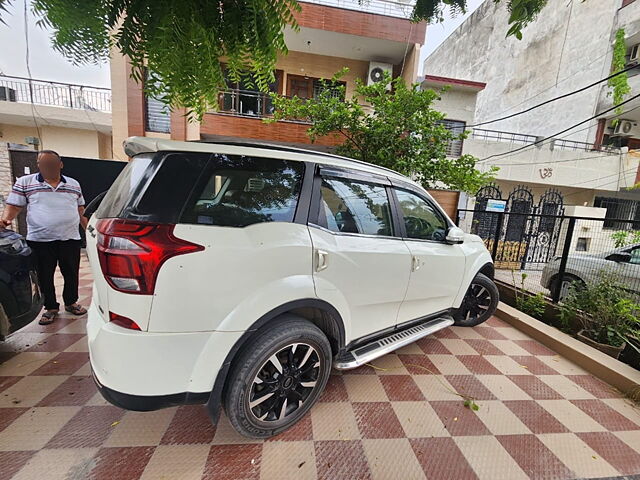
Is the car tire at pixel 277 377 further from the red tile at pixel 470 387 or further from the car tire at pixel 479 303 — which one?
the car tire at pixel 479 303

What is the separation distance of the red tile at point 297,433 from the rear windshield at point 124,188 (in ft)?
5.49

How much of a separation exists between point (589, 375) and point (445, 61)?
756 inches

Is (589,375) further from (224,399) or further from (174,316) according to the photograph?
(174,316)

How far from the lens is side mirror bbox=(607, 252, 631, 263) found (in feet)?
14.0

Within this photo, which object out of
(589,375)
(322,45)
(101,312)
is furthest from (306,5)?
(589,375)

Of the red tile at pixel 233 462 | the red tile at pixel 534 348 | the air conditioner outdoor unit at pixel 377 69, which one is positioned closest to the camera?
the red tile at pixel 233 462

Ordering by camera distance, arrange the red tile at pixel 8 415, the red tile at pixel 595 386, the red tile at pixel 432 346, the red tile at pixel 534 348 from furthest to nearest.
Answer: the red tile at pixel 534 348 < the red tile at pixel 432 346 < the red tile at pixel 595 386 < the red tile at pixel 8 415

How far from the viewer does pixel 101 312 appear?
1.44 meters

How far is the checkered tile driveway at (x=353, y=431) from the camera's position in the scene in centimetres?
160

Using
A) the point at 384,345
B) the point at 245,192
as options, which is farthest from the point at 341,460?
the point at 245,192

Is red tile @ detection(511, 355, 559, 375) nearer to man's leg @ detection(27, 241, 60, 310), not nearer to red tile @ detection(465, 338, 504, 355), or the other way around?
red tile @ detection(465, 338, 504, 355)

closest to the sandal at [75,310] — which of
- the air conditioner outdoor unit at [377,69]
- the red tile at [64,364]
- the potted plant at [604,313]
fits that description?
the red tile at [64,364]

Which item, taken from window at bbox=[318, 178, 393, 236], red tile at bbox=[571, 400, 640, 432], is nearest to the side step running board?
window at bbox=[318, 178, 393, 236]

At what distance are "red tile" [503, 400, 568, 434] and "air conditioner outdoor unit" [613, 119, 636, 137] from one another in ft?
53.8
